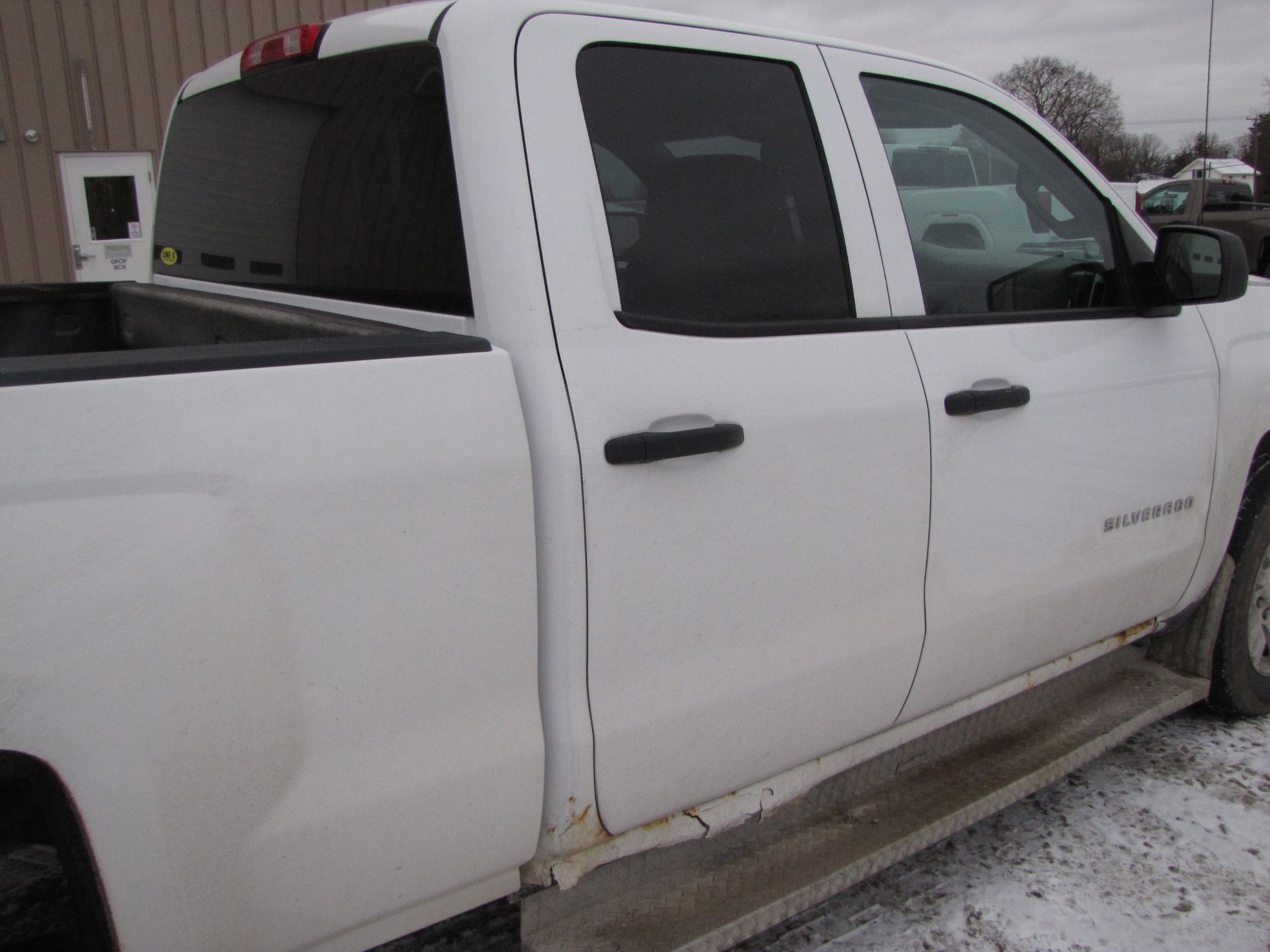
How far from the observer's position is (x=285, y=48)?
2270 millimetres

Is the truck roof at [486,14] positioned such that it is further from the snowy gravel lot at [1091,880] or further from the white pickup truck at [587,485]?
the snowy gravel lot at [1091,880]

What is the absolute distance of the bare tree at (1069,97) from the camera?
3506 cm

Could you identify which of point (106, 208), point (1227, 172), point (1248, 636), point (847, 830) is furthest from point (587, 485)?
point (1227, 172)

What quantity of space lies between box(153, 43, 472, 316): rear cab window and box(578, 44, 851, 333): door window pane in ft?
0.97

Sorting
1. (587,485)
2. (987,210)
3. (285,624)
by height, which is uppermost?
(987,210)

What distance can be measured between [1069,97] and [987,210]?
125 ft

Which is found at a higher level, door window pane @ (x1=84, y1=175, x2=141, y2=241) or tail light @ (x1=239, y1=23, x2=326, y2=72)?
door window pane @ (x1=84, y1=175, x2=141, y2=241)

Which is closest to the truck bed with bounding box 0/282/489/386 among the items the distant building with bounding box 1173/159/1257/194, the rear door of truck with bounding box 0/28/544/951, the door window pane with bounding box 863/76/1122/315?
the rear door of truck with bounding box 0/28/544/951

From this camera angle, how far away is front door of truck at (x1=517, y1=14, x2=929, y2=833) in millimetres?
1748

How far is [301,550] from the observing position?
1421 mm

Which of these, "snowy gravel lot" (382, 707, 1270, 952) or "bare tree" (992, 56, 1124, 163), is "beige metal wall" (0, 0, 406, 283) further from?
"bare tree" (992, 56, 1124, 163)

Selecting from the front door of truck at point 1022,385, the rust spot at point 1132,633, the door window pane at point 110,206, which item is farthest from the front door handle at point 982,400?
the door window pane at point 110,206

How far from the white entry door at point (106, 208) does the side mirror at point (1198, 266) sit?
8775 millimetres

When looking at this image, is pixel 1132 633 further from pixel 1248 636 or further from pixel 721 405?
pixel 721 405
